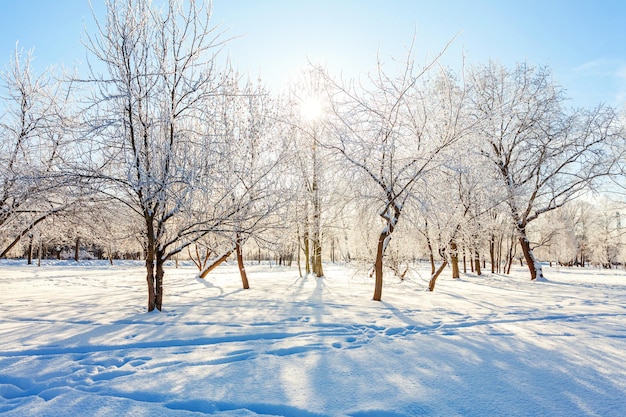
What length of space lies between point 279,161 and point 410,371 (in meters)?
5.88

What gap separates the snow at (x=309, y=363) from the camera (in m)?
2.58

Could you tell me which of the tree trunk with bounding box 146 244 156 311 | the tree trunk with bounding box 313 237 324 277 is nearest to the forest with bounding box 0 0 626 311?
the tree trunk with bounding box 146 244 156 311

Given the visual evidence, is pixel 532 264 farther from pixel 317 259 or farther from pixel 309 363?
pixel 309 363

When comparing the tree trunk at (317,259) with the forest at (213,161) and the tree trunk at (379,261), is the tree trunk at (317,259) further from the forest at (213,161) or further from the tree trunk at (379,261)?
the tree trunk at (379,261)

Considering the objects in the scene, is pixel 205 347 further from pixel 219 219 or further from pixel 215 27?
pixel 215 27

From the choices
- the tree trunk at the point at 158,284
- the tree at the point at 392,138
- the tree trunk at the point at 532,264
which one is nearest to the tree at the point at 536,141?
the tree trunk at the point at 532,264

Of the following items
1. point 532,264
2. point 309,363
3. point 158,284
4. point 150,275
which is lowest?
point 532,264

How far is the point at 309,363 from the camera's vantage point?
351cm

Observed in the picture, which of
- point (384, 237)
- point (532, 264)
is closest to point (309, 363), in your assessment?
point (384, 237)

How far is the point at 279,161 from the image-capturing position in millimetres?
8133

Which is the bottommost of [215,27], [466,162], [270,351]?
[270,351]

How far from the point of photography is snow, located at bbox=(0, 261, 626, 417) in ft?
8.46

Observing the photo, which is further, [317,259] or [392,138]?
[317,259]

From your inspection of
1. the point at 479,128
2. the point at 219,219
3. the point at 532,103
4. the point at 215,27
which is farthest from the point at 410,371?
the point at 532,103
